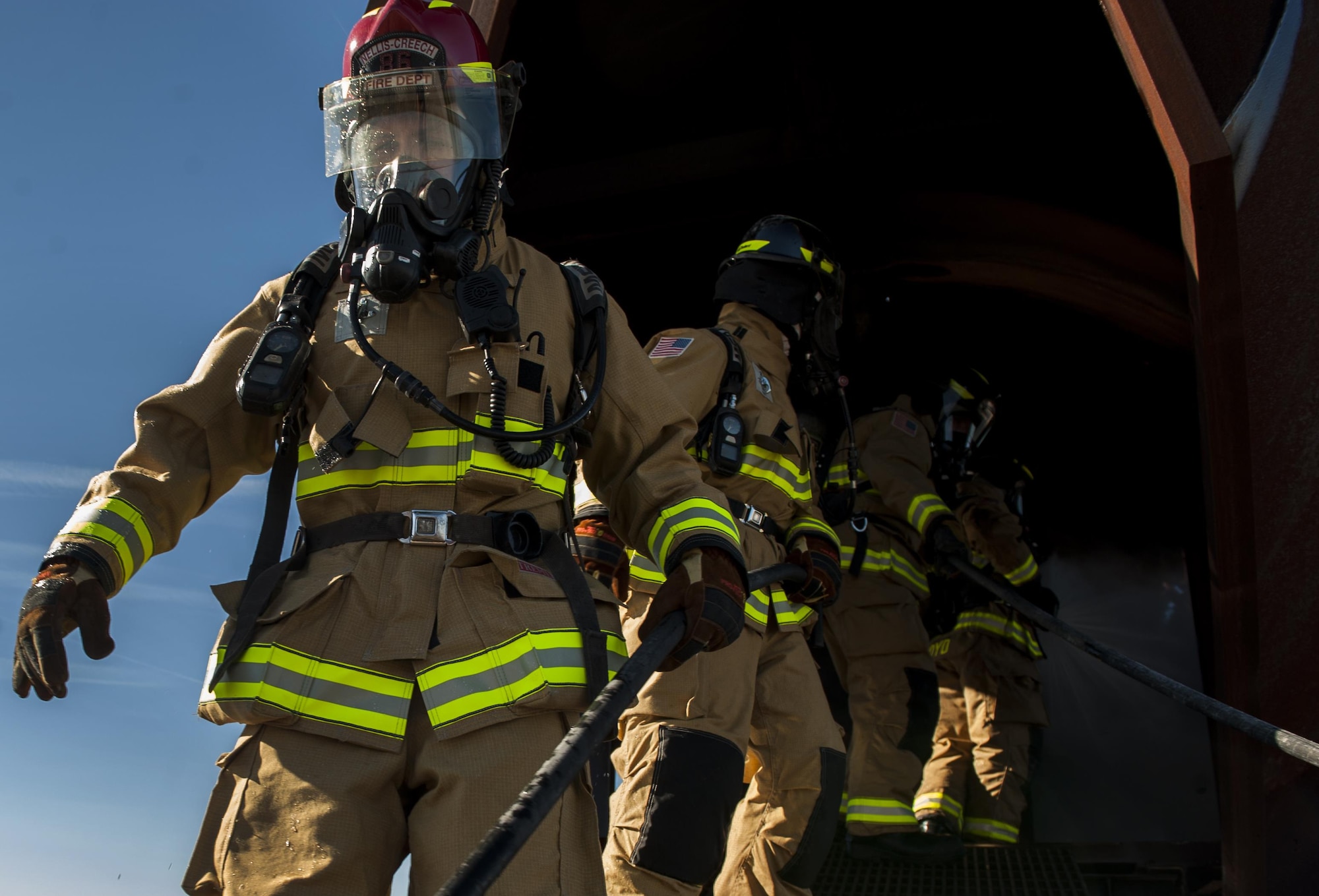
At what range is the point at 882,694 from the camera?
4945 millimetres

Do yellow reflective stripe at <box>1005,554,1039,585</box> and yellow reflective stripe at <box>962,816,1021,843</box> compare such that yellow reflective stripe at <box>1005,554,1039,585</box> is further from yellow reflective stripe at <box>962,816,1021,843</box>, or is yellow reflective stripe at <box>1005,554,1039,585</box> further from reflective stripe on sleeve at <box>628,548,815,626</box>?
reflective stripe on sleeve at <box>628,548,815,626</box>

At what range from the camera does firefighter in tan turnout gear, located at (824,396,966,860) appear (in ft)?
15.6

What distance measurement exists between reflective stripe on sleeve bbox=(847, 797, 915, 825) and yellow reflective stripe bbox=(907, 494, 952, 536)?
3.75 ft

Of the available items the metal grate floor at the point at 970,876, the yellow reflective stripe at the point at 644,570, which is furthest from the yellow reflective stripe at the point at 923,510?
the yellow reflective stripe at the point at 644,570

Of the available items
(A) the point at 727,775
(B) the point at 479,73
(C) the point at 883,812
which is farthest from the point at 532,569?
(C) the point at 883,812

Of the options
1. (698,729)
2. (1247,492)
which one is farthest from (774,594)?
(1247,492)

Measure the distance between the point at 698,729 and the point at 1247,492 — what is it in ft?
6.46

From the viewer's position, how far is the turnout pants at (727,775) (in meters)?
2.86

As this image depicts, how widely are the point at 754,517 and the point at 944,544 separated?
1.55 metres

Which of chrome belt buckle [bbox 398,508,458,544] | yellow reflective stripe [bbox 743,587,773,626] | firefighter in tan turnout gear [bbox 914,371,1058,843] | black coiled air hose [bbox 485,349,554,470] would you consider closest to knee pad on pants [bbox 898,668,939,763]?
firefighter in tan turnout gear [bbox 914,371,1058,843]

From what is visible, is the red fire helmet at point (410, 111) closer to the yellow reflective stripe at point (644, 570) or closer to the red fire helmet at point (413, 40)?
the red fire helmet at point (413, 40)

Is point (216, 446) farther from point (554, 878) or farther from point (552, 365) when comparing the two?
point (554, 878)

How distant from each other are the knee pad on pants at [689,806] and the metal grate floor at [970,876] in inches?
68.9

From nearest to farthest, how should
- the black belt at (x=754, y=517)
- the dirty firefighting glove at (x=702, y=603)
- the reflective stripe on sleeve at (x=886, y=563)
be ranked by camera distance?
the dirty firefighting glove at (x=702, y=603), the black belt at (x=754, y=517), the reflective stripe on sleeve at (x=886, y=563)
